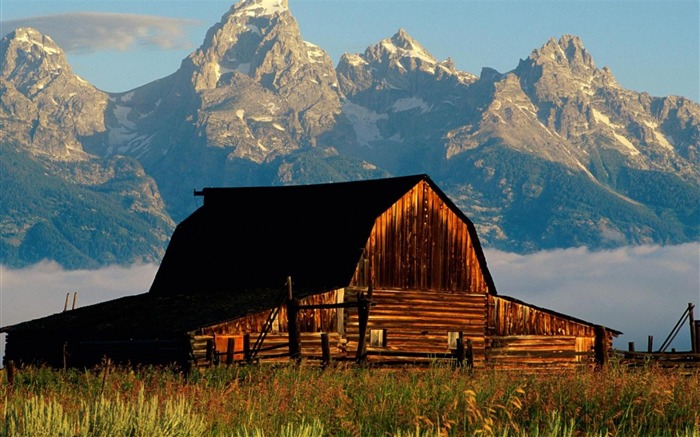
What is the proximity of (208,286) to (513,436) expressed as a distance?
35925 millimetres

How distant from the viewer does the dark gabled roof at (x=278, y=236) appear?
4638cm

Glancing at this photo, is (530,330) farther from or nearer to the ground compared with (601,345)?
farther from the ground

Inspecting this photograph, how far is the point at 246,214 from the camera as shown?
52.3 meters

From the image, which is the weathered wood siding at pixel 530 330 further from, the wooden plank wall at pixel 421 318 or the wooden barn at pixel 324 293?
the wooden plank wall at pixel 421 318

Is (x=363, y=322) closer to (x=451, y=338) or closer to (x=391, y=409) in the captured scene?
(x=451, y=338)

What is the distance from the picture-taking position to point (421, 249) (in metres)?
46.9

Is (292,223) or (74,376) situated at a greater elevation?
(292,223)

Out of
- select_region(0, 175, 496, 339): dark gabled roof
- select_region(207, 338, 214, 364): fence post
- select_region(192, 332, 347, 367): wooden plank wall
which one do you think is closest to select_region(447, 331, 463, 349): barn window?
select_region(0, 175, 496, 339): dark gabled roof

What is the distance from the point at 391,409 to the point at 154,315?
2952 cm

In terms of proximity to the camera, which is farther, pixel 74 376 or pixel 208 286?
pixel 208 286

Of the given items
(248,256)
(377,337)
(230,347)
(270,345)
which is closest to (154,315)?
(248,256)

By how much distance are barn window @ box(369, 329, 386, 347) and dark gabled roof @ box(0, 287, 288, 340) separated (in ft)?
10.6

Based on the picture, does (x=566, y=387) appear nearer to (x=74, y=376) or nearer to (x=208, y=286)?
(x=74, y=376)

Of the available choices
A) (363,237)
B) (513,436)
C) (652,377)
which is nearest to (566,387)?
(652,377)
